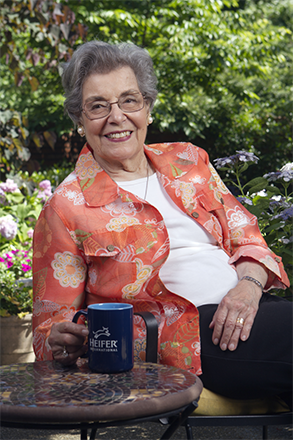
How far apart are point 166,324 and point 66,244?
414 mm

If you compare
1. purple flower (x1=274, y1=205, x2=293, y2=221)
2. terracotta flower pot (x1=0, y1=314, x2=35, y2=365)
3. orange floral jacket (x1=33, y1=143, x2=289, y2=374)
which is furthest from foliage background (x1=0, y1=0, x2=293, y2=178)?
orange floral jacket (x1=33, y1=143, x2=289, y2=374)

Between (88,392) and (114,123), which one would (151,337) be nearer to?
(88,392)

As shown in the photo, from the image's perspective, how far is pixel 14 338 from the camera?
3.27 m

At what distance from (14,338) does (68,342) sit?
2.08 metres

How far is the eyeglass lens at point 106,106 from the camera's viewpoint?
186 cm

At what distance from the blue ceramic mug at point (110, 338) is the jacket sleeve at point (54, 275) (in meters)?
0.34

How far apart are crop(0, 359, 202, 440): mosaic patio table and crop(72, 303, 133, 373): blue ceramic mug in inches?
1.1

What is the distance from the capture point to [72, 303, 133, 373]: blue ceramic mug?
119 centimetres

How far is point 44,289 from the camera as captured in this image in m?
1.58

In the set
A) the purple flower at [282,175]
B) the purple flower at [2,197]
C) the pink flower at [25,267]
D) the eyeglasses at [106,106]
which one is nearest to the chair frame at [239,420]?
the eyeglasses at [106,106]

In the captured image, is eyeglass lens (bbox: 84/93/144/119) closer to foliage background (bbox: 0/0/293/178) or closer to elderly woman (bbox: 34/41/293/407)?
elderly woman (bbox: 34/41/293/407)

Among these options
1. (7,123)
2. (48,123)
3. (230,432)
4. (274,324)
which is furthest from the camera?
(48,123)

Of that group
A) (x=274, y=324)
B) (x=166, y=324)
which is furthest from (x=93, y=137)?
(x=274, y=324)

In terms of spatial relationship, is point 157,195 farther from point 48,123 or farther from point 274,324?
point 48,123
